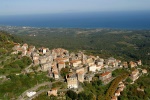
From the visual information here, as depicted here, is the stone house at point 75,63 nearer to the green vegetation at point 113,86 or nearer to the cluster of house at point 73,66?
the cluster of house at point 73,66

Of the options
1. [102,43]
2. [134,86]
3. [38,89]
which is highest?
[38,89]

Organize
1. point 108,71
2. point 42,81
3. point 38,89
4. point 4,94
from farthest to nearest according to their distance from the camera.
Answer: point 108,71 → point 42,81 → point 38,89 → point 4,94

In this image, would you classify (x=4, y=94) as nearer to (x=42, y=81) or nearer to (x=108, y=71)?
(x=42, y=81)

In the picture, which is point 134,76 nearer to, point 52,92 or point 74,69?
point 74,69

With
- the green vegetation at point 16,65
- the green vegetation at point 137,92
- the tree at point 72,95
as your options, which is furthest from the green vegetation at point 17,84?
the green vegetation at point 137,92

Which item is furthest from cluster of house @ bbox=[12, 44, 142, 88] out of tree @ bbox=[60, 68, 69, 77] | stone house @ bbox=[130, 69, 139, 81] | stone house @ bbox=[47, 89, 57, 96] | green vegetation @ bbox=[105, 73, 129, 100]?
stone house @ bbox=[47, 89, 57, 96]

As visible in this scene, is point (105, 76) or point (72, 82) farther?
point (105, 76)

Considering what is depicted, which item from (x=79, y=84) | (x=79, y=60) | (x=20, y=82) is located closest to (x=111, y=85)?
(x=79, y=84)

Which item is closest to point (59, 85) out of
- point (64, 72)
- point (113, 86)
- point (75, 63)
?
point (64, 72)

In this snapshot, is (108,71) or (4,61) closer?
(4,61)

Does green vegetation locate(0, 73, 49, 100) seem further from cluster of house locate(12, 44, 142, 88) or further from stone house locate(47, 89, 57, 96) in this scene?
stone house locate(47, 89, 57, 96)

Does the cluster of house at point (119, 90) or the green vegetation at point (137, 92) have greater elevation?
the cluster of house at point (119, 90)
